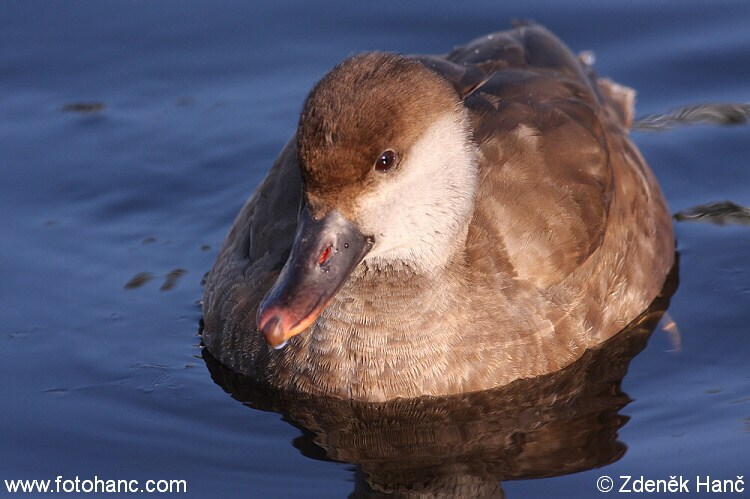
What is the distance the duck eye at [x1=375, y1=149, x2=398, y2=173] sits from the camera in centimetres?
643

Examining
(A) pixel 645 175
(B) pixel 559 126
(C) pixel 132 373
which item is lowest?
(C) pixel 132 373

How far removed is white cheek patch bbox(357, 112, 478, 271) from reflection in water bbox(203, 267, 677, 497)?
2.60 ft

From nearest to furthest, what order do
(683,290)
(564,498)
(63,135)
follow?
(564,498), (683,290), (63,135)

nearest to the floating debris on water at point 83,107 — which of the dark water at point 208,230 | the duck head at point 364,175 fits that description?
the dark water at point 208,230

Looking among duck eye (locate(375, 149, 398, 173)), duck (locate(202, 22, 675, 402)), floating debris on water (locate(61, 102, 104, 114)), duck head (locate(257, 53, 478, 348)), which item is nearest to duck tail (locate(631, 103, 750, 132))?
duck (locate(202, 22, 675, 402))

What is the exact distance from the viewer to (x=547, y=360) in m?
7.40

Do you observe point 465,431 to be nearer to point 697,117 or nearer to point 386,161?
point 386,161

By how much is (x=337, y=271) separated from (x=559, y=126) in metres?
1.95

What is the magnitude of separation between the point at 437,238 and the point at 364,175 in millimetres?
616

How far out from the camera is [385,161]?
21.2 feet

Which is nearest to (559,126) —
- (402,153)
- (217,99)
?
(402,153)

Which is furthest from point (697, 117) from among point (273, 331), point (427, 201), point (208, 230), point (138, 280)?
point (273, 331)

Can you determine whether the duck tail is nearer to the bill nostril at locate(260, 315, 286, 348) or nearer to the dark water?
the dark water

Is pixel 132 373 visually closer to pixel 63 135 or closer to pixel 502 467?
pixel 502 467
